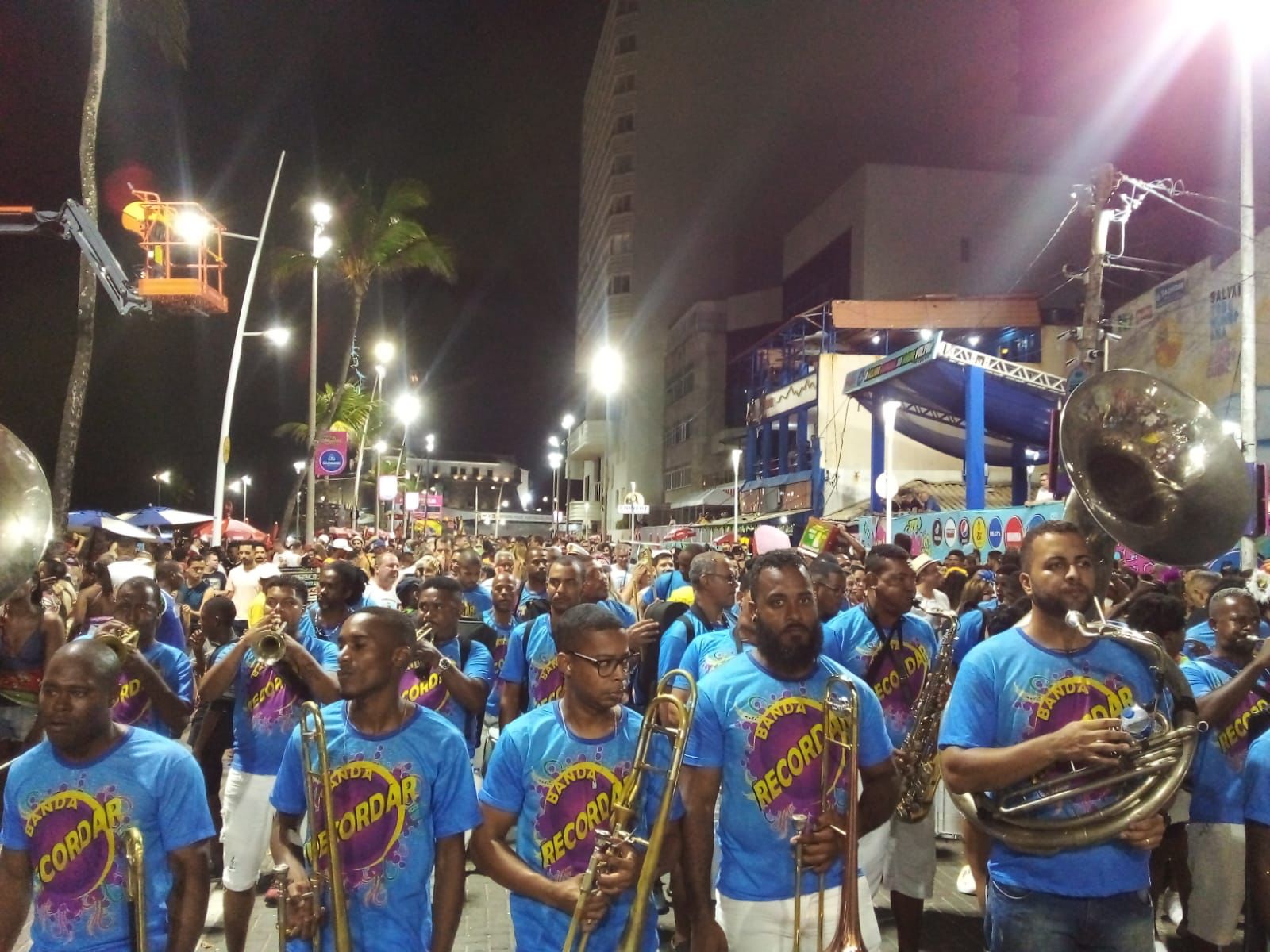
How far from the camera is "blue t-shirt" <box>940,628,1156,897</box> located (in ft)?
9.88

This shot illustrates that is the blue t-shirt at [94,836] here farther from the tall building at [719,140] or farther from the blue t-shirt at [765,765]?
the tall building at [719,140]

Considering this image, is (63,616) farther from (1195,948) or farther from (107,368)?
(107,368)

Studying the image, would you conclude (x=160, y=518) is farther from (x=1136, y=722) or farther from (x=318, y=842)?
(x=1136, y=722)

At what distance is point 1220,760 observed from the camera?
4531 mm

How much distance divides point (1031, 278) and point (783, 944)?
43336mm

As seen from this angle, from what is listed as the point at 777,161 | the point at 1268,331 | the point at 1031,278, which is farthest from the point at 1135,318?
the point at 777,161

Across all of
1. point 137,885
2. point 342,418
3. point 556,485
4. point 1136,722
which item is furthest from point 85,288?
point 556,485

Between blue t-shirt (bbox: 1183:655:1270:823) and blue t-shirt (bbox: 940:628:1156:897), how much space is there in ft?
5.44

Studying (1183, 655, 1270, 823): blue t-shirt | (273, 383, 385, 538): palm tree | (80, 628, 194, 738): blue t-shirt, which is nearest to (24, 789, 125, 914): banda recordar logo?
(80, 628, 194, 738): blue t-shirt

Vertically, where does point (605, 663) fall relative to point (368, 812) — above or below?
above

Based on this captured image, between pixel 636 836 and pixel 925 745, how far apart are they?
→ 246 cm

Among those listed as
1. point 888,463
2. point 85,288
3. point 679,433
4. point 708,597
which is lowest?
point 708,597

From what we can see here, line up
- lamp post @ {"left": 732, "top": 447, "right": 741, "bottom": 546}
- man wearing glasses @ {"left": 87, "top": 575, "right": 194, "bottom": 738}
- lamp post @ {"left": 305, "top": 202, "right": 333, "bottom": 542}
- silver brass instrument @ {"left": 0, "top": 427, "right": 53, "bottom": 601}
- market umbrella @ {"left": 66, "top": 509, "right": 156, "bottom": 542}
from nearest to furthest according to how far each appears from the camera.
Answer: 1. silver brass instrument @ {"left": 0, "top": 427, "right": 53, "bottom": 601}
2. man wearing glasses @ {"left": 87, "top": 575, "right": 194, "bottom": 738}
3. market umbrella @ {"left": 66, "top": 509, "right": 156, "bottom": 542}
4. lamp post @ {"left": 305, "top": 202, "right": 333, "bottom": 542}
5. lamp post @ {"left": 732, "top": 447, "right": 741, "bottom": 546}

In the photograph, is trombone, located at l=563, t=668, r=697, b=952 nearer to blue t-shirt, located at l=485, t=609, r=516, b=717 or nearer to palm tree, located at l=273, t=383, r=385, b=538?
blue t-shirt, located at l=485, t=609, r=516, b=717
